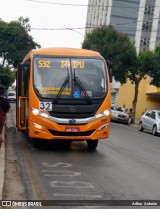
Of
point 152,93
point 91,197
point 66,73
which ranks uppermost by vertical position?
point 66,73

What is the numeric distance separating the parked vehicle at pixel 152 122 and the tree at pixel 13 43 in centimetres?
3739

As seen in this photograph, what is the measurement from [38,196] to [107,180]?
6.65 ft

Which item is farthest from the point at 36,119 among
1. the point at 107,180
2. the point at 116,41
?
the point at 116,41

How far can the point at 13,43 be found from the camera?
211 feet

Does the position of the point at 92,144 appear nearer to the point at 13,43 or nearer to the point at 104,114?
the point at 104,114

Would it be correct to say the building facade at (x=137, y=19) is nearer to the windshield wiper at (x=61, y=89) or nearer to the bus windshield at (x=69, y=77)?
the bus windshield at (x=69, y=77)

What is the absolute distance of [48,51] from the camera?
13789 mm

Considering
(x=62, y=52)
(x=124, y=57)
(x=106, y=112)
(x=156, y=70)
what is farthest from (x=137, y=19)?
(x=106, y=112)

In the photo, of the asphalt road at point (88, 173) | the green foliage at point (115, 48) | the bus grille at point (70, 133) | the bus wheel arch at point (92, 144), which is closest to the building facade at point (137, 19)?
the green foliage at point (115, 48)

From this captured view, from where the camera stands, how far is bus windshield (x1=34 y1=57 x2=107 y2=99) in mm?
13102

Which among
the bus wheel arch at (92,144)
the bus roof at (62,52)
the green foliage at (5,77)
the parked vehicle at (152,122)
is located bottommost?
the parked vehicle at (152,122)

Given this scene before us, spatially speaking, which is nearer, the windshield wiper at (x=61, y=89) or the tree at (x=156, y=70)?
the windshield wiper at (x=61, y=89)

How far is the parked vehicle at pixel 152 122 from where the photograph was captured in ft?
88.1

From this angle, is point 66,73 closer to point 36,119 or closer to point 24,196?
point 36,119
